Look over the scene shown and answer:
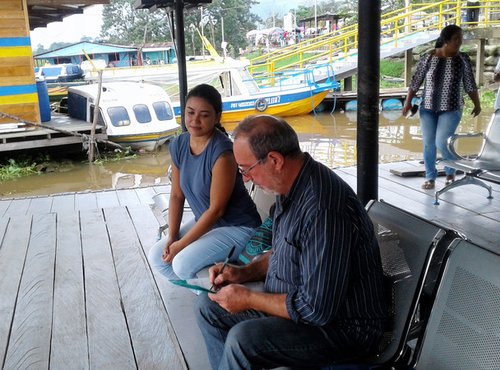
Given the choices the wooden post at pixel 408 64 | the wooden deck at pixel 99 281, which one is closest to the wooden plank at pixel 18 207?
the wooden deck at pixel 99 281

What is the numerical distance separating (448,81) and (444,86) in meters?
0.05

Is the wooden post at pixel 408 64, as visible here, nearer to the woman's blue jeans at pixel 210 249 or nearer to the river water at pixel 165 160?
the river water at pixel 165 160

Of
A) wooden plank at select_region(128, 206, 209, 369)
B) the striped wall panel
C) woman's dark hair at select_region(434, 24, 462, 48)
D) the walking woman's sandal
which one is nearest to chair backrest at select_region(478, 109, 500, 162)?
the walking woman's sandal

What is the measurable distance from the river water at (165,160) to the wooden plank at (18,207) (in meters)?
3.22

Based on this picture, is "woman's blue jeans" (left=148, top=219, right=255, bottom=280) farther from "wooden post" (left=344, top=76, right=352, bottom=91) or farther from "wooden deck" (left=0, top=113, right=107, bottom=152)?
"wooden post" (left=344, top=76, right=352, bottom=91)

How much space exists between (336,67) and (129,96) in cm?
795

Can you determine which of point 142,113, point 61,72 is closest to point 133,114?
point 142,113

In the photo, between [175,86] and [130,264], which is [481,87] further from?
[130,264]

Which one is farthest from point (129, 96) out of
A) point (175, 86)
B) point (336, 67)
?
point (336, 67)

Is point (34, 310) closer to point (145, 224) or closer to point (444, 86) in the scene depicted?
point (145, 224)

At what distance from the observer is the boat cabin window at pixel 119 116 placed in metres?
11.9

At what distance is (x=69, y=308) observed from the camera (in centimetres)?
280

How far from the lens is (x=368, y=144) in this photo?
274 cm

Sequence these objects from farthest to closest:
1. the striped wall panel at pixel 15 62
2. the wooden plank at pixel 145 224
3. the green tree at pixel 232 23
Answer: the green tree at pixel 232 23 → the striped wall panel at pixel 15 62 → the wooden plank at pixel 145 224
